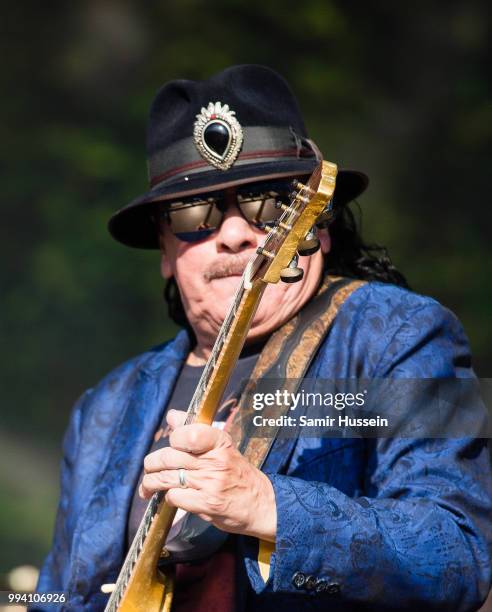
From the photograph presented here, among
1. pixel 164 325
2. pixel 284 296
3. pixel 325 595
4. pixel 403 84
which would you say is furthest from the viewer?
pixel 164 325

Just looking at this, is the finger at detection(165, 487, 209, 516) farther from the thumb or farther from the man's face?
the man's face

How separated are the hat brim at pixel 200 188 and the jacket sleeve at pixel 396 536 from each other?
0.69 metres

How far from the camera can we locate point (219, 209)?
2537mm

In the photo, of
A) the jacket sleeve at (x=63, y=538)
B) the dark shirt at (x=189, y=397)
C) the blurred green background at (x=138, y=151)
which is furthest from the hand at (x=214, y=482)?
the blurred green background at (x=138, y=151)

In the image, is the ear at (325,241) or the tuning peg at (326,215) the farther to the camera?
the ear at (325,241)

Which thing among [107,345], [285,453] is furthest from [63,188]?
[285,453]

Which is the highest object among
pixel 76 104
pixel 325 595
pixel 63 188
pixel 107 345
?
pixel 76 104

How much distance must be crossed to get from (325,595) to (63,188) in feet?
10.5

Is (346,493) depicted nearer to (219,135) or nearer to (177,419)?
(177,419)

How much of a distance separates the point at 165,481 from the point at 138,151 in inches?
122

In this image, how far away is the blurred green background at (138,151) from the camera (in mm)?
4309

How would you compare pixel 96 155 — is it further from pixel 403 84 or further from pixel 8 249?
pixel 403 84

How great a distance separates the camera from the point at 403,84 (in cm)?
445

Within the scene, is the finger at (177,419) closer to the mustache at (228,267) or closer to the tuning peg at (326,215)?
the tuning peg at (326,215)
